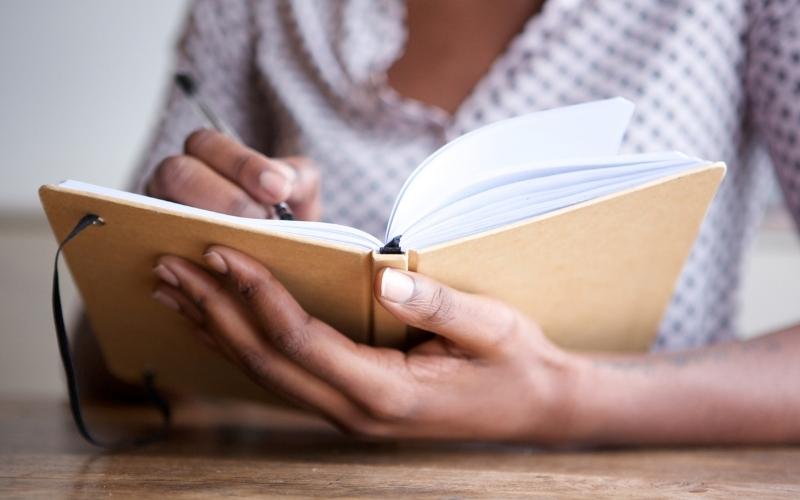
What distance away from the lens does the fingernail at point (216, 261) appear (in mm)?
508

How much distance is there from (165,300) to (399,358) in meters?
0.19

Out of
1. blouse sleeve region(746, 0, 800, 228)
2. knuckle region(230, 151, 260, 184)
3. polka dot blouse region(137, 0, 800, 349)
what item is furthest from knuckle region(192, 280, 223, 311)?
blouse sleeve region(746, 0, 800, 228)

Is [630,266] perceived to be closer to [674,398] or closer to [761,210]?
[674,398]

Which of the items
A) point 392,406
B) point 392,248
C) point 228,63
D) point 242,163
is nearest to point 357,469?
point 392,406

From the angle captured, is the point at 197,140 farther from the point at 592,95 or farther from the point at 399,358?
the point at 592,95

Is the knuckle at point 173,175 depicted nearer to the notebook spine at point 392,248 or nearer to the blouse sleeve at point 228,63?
the notebook spine at point 392,248

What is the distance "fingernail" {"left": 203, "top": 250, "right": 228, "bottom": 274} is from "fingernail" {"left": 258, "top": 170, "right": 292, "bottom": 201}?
0.35 ft

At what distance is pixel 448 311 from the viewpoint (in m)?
0.50

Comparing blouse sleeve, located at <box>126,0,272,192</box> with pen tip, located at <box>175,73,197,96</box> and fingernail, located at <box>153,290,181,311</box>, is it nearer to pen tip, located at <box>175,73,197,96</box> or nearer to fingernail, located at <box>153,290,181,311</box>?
pen tip, located at <box>175,73,197,96</box>

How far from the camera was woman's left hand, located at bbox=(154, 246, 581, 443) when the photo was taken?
51cm

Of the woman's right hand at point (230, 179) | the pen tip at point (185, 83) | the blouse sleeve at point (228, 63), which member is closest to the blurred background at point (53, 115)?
the blouse sleeve at point (228, 63)

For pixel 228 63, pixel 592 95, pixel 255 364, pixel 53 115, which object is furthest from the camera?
pixel 53 115

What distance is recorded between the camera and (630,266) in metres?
0.61

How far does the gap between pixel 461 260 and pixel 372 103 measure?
1.73ft
